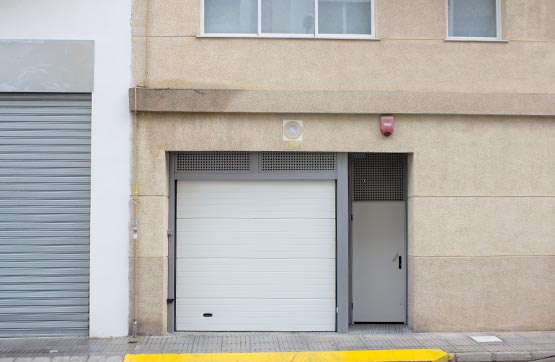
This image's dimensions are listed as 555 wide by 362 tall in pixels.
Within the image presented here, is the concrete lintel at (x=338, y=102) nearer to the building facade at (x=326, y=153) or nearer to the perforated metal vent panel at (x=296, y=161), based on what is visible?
the building facade at (x=326, y=153)

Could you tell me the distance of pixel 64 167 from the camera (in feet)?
33.4

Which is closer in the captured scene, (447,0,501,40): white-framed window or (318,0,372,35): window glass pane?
(318,0,372,35): window glass pane

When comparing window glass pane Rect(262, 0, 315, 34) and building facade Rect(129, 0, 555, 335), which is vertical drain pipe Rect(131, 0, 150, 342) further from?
window glass pane Rect(262, 0, 315, 34)

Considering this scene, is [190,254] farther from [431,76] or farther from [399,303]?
[431,76]

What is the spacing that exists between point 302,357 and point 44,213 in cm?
440

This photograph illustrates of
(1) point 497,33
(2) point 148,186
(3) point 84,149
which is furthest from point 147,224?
(1) point 497,33

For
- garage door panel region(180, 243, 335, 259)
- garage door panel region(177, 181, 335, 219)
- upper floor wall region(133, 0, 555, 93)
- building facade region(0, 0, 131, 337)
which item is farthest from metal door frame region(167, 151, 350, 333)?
upper floor wall region(133, 0, 555, 93)

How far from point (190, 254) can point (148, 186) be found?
1.26 metres

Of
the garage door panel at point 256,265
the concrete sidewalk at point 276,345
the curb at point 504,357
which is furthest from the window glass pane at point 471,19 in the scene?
the curb at point 504,357

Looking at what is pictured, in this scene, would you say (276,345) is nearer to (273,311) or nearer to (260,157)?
(273,311)

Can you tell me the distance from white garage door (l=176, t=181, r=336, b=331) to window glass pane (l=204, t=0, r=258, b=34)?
2385 millimetres

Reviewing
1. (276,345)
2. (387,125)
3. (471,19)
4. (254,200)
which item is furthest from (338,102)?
(276,345)

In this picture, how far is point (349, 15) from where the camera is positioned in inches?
420

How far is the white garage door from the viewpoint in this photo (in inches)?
412
